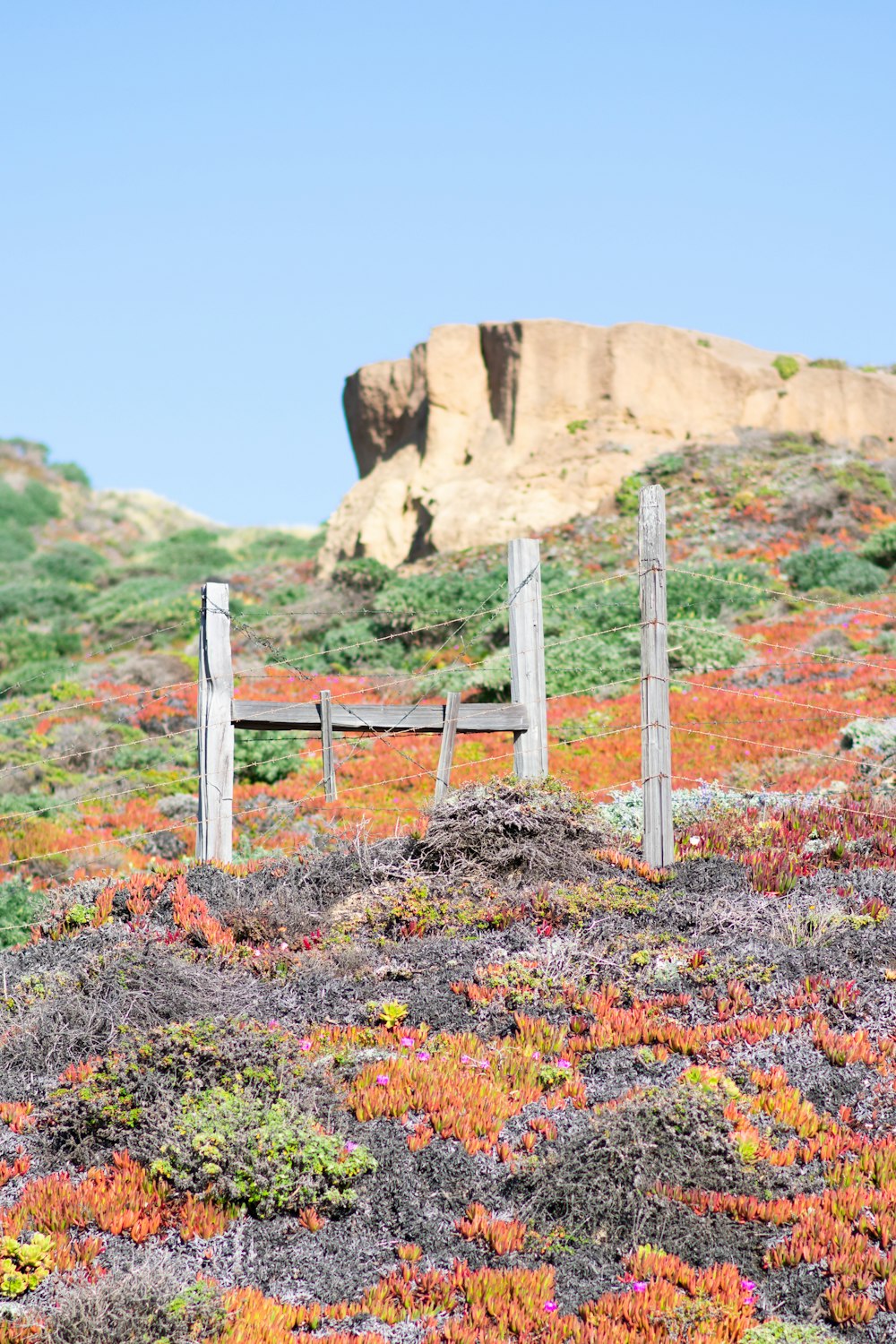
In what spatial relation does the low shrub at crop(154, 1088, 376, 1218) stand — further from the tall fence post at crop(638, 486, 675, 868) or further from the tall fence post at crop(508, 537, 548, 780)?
the tall fence post at crop(508, 537, 548, 780)

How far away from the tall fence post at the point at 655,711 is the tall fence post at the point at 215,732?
3.04 m

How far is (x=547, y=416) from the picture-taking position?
119ft

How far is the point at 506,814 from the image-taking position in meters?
8.88

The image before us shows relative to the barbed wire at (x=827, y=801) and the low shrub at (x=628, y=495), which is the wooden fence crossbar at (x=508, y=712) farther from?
the low shrub at (x=628, y=495)

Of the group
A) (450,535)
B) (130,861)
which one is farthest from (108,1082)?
(450,535)

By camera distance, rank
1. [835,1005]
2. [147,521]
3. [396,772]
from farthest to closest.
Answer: [147,521] < [396,772] < [835,1005]

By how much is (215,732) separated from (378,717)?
1.24 metres

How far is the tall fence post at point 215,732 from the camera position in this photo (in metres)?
9.22

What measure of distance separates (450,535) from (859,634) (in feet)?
47.2

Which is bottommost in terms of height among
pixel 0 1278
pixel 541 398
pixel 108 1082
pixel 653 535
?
pixel 0 1278

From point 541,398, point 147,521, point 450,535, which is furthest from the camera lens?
point 147,521

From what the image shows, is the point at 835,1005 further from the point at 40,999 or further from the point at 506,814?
the point at 40,999

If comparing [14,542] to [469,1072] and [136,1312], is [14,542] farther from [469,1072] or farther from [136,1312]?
[136,1312]

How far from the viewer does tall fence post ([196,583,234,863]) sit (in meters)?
9.22
